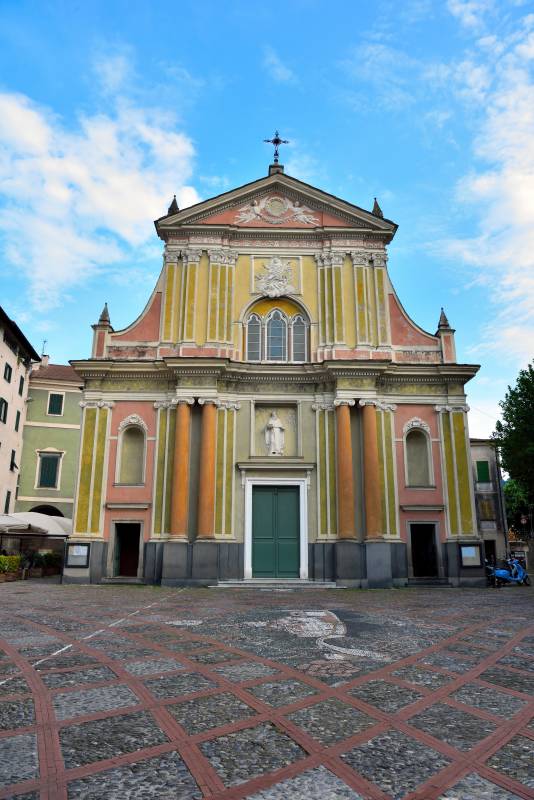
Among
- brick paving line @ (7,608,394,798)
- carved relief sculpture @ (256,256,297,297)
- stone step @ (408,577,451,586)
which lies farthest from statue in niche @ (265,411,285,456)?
brick paving line @ (7,608,394,798)

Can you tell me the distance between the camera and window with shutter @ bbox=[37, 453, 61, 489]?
3547 cm

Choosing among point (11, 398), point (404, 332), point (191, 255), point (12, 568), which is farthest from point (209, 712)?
point (11, 398)

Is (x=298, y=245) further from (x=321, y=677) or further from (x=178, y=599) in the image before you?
(x=321, y=677)

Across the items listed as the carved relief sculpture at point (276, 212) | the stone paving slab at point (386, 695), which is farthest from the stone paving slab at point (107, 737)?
the carved relief sculpture at point (276, 212)

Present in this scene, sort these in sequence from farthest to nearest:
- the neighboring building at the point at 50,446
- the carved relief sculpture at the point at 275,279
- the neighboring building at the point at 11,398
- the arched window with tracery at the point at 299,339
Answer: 1. the neighboring building at the point at 50,446
2. the neighboring building at the point at 11,398
3. the carved relief sculpture at the point at 275,279
4. the arched window with tracery at the point at 299,339

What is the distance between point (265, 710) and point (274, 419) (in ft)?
53.1

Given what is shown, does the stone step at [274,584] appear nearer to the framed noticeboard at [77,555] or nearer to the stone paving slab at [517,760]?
the framed noticeboard at [77,555]

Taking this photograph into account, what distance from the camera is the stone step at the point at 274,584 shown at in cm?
1828

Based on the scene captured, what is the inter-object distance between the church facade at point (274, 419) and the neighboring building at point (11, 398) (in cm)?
1284

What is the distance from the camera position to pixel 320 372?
20.7m

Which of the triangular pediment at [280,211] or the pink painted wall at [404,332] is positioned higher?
the triangular pediment at [280,211]

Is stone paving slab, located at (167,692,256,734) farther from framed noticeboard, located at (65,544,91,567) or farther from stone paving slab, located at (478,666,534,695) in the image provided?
framed noticeboard, located at (65,544,91,567)

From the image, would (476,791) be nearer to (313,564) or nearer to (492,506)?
(313,564)

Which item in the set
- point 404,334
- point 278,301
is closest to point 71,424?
point 278,301
